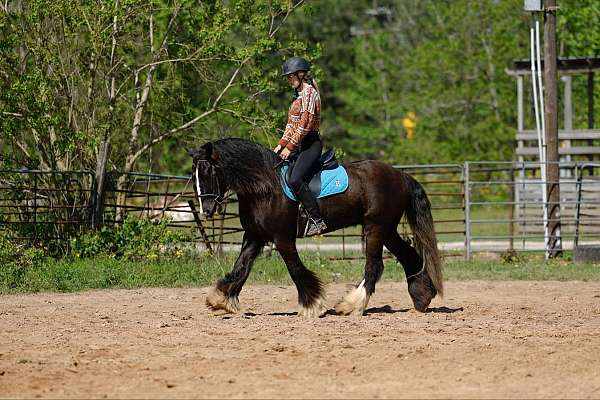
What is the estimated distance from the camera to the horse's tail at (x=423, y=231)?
1142cm

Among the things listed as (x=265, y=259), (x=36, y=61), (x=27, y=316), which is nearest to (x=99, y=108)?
(x=36, y=61)

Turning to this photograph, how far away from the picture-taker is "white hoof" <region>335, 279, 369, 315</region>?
10945 mm

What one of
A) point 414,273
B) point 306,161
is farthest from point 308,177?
point 414,273

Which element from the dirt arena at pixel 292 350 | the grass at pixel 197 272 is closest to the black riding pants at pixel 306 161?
the dirt arena at pixel 292 350

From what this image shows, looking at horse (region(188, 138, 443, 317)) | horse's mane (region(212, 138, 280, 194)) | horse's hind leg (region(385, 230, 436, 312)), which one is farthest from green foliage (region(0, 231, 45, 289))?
horse's hind leg (region(385, 230, 436, 312))

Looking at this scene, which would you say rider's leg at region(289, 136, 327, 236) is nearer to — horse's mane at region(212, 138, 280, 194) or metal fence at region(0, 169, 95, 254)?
horse's mane at region(212, 138, 280, 194)

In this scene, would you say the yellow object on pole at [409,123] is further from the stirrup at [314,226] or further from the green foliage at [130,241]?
the stirrup at [314,226]

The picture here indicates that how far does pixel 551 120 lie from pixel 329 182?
928cm

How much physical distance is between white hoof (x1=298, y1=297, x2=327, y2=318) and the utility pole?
9198mm

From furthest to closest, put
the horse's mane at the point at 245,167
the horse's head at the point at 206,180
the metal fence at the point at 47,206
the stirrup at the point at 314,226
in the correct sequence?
the metal fence at the point at 47,206, the stirrup at the point at 314,226, the horse's mane at the point at 245,167, the horse's head at the point at 206,180

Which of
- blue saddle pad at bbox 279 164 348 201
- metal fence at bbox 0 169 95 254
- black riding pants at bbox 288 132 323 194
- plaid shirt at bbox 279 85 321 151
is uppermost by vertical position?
plaid shirt at bbox 279 85 321 151

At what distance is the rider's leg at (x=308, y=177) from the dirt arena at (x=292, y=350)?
1.03m

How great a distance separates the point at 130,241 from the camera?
16.0 m

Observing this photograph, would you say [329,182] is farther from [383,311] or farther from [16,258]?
[16,258]
